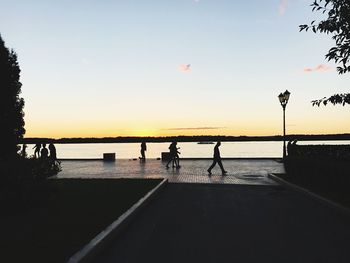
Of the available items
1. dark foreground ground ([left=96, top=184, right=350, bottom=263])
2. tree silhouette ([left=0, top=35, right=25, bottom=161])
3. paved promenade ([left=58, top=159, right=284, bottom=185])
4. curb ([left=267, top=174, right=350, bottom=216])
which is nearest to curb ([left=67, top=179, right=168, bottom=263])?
dark foreground ground ([left=96, top=184, right=350, bottom=263])

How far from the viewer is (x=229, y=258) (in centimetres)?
661

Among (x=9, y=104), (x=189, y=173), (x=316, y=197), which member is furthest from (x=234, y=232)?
(x=9, y=104)

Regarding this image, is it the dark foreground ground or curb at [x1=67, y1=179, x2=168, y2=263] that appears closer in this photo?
curb at [x1=67, y1=179, x2=168, y2=263]

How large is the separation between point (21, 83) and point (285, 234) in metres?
24.2

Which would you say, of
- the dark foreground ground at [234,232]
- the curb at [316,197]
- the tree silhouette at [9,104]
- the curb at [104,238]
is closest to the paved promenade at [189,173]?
the curb at [316,197]

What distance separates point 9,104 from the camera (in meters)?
26.2

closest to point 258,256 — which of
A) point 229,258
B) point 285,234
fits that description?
point 229,258

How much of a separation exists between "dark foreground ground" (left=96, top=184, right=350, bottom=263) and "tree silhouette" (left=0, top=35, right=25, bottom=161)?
15.4m

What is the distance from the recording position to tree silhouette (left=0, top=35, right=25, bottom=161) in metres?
25.4

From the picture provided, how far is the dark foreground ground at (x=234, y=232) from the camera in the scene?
680 cm

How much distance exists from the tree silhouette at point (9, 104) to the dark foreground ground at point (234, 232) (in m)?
15.4

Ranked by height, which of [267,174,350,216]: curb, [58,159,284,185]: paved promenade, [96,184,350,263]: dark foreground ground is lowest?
[58,159,284,185]: paved promenade

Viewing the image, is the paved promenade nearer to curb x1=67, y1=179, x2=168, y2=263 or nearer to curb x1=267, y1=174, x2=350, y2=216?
curb x1=267, y1=174, x2=350, y2=216

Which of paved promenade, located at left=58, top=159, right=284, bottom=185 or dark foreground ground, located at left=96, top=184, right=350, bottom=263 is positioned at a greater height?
dark foreground ground, located at left=96, top=184, right=350, bottom=263
